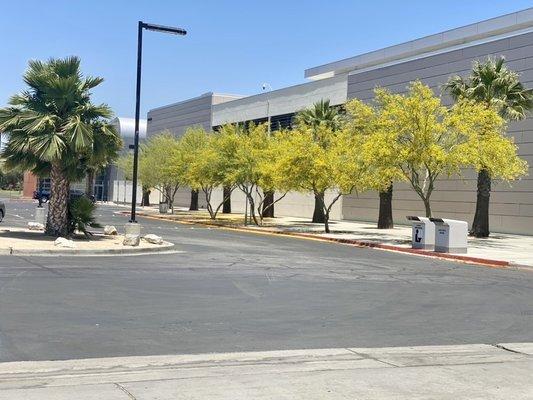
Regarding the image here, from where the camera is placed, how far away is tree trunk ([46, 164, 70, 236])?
22.1 meters

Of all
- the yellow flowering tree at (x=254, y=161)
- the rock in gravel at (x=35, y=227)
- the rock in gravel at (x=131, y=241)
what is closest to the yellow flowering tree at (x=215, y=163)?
the yellow flowering tree at (x=254, y=161)

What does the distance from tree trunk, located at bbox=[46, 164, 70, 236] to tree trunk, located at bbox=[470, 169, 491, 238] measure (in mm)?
20050

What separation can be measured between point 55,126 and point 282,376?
17.0 meters

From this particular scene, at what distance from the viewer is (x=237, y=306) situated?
36.1 feet

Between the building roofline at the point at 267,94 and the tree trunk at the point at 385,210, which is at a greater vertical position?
the building roofline at the point at 267,94

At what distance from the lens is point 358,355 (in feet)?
25.9

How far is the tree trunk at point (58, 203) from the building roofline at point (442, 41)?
89.9ft

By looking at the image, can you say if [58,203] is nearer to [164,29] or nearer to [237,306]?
[164,29]

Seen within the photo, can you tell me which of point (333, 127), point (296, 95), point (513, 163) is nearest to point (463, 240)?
point (513, 163)

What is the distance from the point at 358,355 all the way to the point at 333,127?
33.8 metres

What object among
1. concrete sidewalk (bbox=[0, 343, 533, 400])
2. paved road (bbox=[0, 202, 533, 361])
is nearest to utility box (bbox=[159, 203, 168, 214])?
paved road (bbox=[0, 202, 533, 361])

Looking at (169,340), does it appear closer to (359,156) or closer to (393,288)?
(393,288)

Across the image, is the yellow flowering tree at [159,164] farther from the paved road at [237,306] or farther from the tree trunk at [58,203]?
the paved road at [237,306]

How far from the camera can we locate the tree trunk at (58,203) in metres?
22.1
